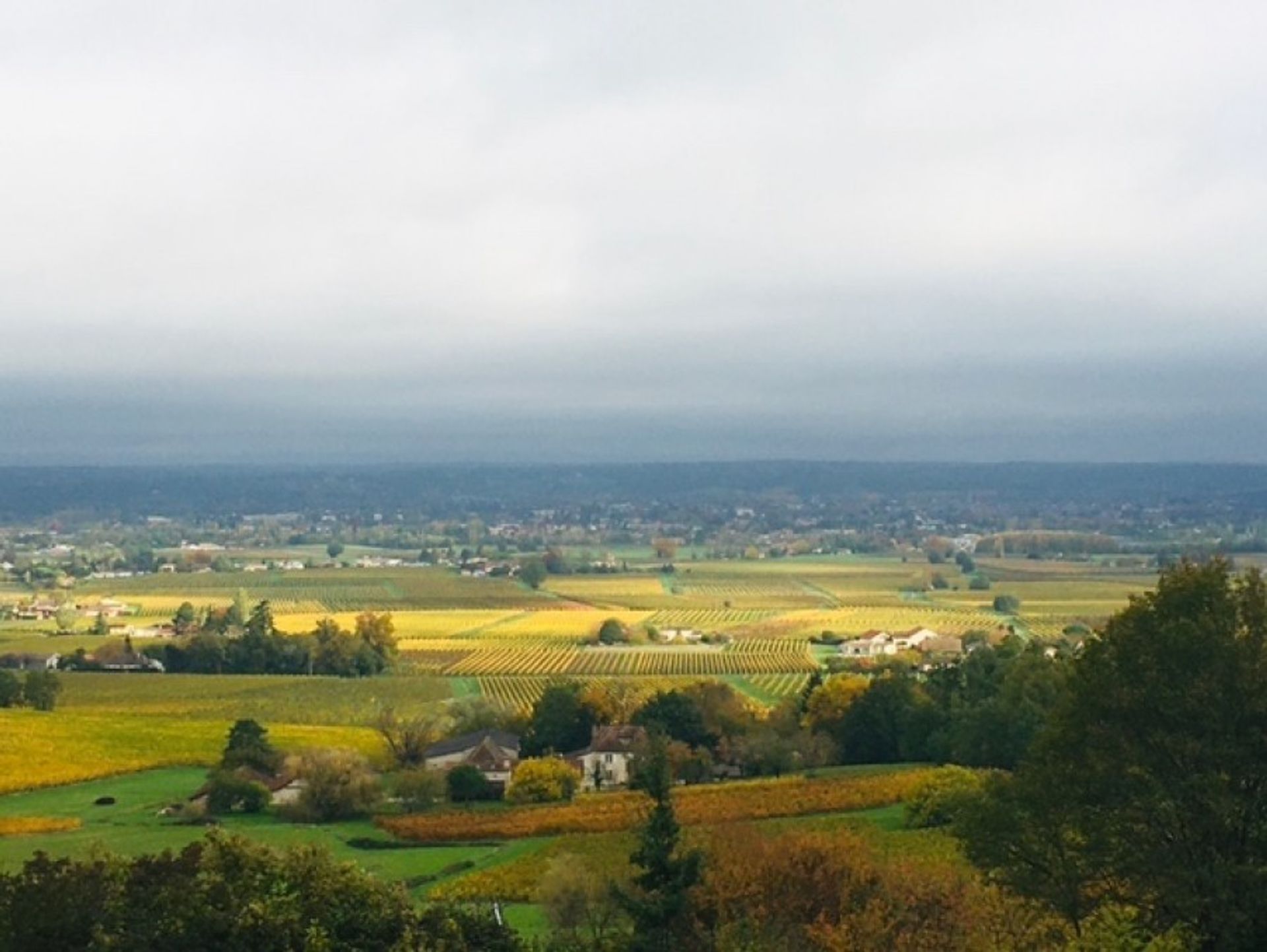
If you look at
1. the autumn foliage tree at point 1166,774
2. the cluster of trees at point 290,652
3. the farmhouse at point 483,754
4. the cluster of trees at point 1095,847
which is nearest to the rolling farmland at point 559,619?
the cluster of trees at point 290,652

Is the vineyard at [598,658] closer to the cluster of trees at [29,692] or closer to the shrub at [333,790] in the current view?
the cluster of trees at [29,692]

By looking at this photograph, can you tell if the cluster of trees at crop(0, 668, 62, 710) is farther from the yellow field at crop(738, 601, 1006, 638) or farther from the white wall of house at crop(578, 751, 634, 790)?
the yellow field at crop(738, 601, 1006, 638)

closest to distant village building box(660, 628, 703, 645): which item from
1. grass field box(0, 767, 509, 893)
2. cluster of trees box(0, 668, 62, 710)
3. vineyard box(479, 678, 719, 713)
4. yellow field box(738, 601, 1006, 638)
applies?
yellow field box(738, 601, 1006, 638)

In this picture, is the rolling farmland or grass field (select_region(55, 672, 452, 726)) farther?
the rolling farmland

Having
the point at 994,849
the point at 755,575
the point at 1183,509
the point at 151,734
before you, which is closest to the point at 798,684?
the point at 151,734

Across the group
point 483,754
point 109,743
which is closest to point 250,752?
point 483,754

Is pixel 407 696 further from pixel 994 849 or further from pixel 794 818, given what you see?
pixel 994 849
